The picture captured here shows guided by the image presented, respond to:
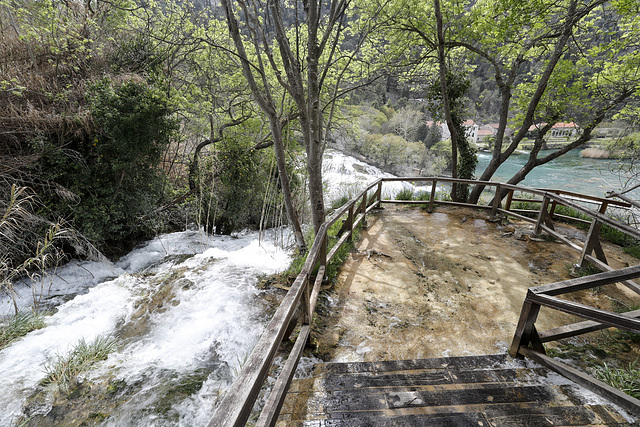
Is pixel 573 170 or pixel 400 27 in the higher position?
pixel 400 27

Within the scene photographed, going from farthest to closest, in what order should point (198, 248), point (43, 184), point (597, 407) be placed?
1. point (198, 248)
2. point (43, 184)
3. point (597, 407)

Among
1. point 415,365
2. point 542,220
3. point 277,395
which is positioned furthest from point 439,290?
point 542,220

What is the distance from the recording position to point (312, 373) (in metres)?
2.43

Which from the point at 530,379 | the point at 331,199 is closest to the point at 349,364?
the point at 530,379

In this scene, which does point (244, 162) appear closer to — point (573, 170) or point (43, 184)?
point (43, 184)

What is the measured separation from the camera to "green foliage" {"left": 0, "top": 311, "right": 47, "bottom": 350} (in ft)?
11.3

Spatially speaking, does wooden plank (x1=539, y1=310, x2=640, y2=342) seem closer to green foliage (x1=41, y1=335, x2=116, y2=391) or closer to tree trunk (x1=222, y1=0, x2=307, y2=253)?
tree trunk (x1=222, y1=0, x2=307, y2=253)

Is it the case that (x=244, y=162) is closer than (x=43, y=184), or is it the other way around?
(x=43, y=184)

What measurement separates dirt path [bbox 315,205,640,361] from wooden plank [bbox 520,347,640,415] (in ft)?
1.44

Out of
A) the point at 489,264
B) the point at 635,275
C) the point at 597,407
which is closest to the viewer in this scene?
the point at 597,407

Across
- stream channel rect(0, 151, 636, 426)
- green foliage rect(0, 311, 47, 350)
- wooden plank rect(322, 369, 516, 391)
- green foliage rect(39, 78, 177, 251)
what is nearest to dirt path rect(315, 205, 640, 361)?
wooden plank rect(322, 369, 516, 391)

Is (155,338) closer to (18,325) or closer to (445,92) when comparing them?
(18,325)

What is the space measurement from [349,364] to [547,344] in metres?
2.12

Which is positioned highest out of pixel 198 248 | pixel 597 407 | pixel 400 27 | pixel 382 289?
pixel 400 27
